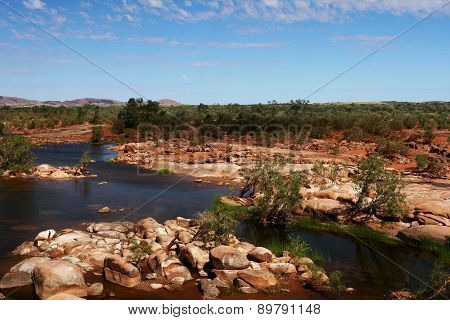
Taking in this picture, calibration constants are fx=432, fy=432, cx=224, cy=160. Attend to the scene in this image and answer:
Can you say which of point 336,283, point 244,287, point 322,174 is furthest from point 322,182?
point 244,287

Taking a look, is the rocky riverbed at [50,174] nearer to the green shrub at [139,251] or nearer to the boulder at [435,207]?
the green shrub at [139,251]

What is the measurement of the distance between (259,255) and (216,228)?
7.15 ft

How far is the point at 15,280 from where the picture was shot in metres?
14.4

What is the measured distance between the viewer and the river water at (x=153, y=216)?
16375mm

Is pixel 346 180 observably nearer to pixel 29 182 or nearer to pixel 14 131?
pixel 29 182

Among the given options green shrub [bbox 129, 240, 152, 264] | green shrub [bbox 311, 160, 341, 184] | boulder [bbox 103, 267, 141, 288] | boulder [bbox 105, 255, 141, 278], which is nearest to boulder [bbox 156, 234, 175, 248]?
green shrub [bbox 129, 240, 152, 264]

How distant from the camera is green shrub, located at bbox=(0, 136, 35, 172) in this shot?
34938 millimetres

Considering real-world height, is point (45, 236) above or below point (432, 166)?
below

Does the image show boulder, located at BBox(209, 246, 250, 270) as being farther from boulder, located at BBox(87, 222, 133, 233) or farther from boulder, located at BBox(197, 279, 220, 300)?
boulder, located at BBox(87, 222, 133, 233)

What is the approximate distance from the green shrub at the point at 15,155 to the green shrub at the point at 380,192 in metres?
26.2

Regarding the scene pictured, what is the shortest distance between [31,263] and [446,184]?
31020 millimetres

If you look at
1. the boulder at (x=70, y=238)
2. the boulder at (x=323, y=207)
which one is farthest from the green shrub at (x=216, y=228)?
the boulder at (x=323, y=207)

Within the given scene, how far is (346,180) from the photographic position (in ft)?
108

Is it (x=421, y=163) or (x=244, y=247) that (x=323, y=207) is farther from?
(x=421, y=163)
